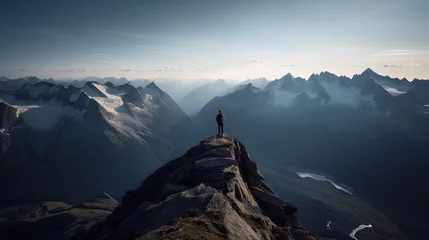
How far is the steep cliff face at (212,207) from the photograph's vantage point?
25.7 m

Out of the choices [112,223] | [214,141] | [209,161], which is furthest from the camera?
[112,223]

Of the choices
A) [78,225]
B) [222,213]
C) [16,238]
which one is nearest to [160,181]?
[222,213]

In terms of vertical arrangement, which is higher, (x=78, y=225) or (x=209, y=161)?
(x=209, y=161)

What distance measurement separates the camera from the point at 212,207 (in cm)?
3075

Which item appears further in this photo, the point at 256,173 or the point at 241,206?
the point at 256,173

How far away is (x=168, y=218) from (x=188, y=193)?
182 inches

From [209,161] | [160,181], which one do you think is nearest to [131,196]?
[160,181]

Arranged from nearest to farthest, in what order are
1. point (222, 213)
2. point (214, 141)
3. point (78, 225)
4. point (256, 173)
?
1. point (222, 213)
2. point (214, 141)
3. point (256, 173)
4. point (78, 225)

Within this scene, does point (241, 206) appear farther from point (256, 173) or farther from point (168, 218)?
point (256, 173)

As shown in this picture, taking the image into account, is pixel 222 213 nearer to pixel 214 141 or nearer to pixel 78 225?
pixel 214 141

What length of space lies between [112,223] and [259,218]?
53.5 m

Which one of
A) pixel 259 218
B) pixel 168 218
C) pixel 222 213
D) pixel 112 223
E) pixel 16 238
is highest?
pixel 222 213

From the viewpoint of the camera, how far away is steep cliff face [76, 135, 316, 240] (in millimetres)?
25703

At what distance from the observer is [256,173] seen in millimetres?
68625
